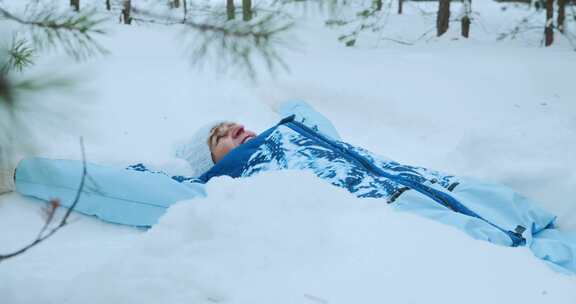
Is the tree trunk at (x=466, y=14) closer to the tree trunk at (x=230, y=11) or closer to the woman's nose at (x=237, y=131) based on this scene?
the woman's nose at (x=237, y=131)

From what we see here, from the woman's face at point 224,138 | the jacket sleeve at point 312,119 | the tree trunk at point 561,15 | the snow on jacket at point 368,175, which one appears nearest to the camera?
the snow on jacket at point 368,175

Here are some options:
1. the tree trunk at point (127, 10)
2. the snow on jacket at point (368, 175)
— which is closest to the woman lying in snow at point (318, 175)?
the snow on jacket at point (368, 175)

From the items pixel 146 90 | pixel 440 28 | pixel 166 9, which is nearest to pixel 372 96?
pixel 146 90

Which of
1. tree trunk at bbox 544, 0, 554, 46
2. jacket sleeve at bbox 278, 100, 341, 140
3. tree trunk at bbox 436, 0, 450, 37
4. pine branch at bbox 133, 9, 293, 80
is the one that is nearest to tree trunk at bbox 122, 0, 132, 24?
pine branch at bbox 133, 9, 293, 80

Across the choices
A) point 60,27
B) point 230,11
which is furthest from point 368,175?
point 60,27

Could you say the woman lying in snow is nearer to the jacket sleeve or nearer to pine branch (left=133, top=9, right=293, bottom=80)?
the jacket sleeve

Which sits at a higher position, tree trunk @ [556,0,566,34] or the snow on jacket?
tree trunk @ [556,0,566,34]

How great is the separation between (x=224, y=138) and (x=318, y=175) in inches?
20.5

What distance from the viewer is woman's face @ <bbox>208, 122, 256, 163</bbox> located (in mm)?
2232

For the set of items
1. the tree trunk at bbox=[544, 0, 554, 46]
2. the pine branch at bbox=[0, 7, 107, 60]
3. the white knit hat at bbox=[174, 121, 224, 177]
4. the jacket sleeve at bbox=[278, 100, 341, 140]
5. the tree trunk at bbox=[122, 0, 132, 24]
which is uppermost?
the tree trunk at bbox=[122, 0, 132, 24]

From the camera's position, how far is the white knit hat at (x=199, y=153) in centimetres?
225

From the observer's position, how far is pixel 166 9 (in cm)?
118

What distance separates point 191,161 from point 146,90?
1.07 m

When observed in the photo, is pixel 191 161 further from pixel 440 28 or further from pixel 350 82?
pixel 440 28
